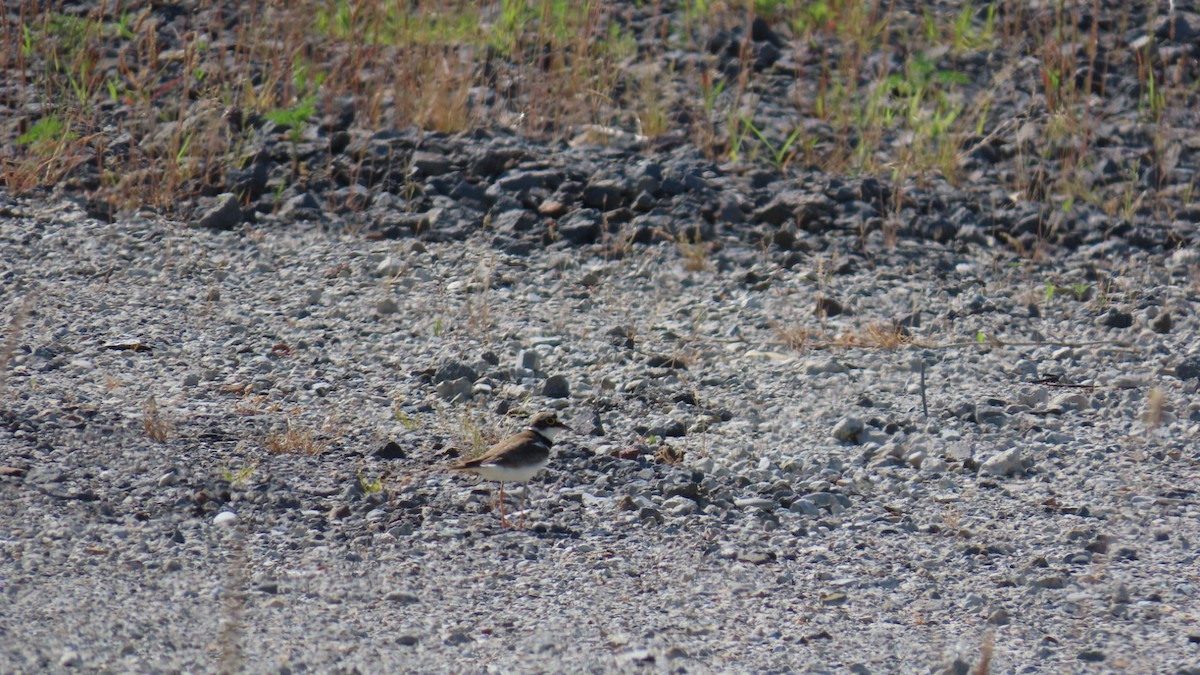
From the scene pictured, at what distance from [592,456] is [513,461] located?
61 cm

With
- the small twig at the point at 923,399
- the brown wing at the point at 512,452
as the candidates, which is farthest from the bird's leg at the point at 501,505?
the small twig at the point at 923,399

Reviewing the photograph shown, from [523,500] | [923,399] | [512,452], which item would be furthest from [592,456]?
[923,399]

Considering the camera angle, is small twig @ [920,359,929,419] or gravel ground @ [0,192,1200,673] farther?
small twig @ [920,359,929,419]

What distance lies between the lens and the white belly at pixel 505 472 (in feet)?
14.1

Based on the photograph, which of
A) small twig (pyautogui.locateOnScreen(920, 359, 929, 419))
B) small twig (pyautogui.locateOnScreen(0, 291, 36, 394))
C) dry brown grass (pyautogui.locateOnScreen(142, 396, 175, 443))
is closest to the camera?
small twig (pyautogui.locateOnScreen(0, 291, 36, 394))

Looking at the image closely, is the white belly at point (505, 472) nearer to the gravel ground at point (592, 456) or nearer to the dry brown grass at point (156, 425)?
the gravel ground at point (592, 456)

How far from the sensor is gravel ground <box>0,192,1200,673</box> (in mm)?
3678

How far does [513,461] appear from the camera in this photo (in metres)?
4.32

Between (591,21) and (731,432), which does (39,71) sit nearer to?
(591,21)

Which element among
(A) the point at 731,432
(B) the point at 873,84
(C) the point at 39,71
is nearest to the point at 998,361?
(A) the point at 731,432

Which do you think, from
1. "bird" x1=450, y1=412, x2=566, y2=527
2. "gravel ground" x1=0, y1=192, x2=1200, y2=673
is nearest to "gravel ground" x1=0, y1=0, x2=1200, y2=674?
"gravel ground" x1=0, y1=192, x2=1200, y2=673

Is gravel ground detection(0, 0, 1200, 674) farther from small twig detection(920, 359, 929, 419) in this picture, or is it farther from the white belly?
the white belly

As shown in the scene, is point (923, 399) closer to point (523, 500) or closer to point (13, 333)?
point (523, 500)

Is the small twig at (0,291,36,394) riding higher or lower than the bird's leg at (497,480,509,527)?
higher
